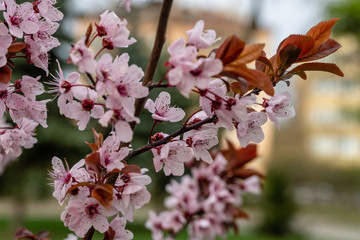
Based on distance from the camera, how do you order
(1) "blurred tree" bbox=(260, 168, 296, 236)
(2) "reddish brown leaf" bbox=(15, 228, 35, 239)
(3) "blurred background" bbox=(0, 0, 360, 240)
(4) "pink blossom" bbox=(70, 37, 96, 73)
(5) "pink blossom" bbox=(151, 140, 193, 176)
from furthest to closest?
(1) "blurred tree" bbox=(260, 168, 296, 236), (3) "blurred background" bbox=(0, 0, 360, 240), (2) "reddish brown leaf" bbox=(15, 228, 35, 239), (5) "pink blossom" bbox=(151, 140, 193, 176), (4) "pink blossom" bbox=(70, 37, 96, 73)

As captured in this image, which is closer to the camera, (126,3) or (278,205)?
(126,3)

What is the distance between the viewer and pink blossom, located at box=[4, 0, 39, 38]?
1.88ft

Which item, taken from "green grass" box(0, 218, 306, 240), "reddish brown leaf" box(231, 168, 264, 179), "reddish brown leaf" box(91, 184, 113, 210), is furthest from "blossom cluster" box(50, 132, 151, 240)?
"green grass" box(0, 218, 306, 240)

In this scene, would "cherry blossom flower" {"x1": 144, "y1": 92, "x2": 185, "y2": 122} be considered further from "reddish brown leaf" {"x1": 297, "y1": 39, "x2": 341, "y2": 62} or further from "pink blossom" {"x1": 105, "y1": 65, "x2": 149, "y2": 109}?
"reddish brown leaf" {"x1": 297, "y1": 39, "x2": 341, "y2": 62}

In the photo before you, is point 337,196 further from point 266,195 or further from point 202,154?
point 202,154

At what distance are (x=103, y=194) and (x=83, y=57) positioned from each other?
17 centimetres

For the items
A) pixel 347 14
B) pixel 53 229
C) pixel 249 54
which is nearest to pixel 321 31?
pixel 249 54

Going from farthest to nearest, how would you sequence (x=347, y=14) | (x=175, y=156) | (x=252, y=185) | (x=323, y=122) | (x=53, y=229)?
(x=323, y=122) → (x=347, y=14) → (x=53, y=229) → (x=252, y=185) → (x=175, y=156)

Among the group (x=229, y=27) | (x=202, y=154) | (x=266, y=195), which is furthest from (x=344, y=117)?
(x=202, y=154)

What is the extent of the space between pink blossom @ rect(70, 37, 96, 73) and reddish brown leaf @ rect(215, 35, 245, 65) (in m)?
0.14

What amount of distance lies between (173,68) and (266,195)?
815cm

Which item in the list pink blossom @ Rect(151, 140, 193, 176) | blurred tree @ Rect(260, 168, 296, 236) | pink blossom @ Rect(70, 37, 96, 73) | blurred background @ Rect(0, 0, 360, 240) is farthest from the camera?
blurred tree @ Rect(260, 168, 296, 236)

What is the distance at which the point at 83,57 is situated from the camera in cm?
45

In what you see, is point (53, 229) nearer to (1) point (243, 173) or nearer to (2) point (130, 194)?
(1) point (243, 173)
